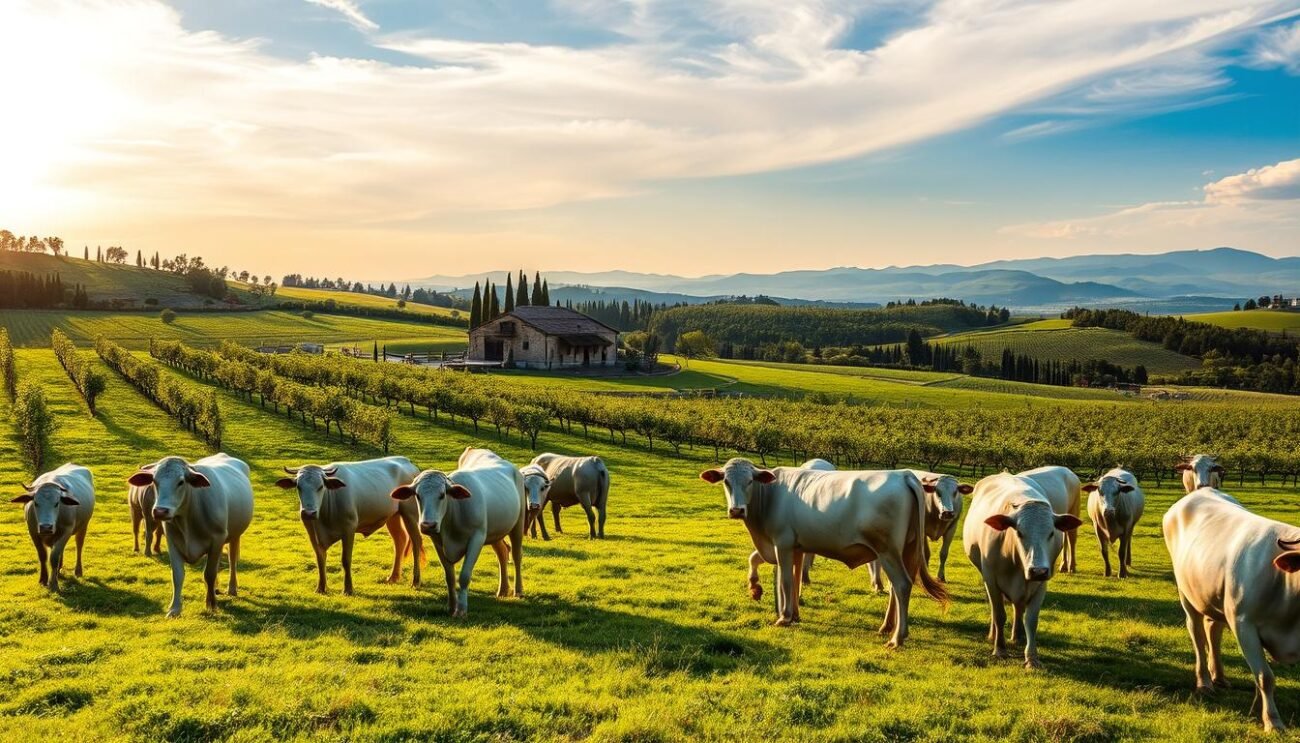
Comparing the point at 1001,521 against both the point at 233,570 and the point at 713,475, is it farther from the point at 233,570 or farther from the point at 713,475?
the point at 233,570

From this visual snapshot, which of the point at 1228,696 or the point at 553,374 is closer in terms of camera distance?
the point at 1228,696

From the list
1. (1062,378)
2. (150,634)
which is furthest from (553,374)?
(1062,378)

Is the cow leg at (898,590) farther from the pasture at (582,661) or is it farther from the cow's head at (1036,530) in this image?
the cow's head at (1036,530)

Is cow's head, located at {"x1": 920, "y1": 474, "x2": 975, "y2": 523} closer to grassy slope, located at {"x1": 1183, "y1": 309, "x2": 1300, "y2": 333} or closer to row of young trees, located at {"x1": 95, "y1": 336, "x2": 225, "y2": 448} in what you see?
row of young trees, located at {"x1": 95, "y1": 336, "x2": 225, "y2": 448}

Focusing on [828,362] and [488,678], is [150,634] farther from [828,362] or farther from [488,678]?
[828,362]

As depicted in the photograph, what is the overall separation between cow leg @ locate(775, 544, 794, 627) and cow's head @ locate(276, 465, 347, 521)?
788 cm

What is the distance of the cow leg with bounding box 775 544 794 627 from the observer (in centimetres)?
1212

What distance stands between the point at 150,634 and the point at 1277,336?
207797 mm

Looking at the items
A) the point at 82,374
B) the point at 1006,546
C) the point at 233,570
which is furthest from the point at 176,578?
the point at 82,374

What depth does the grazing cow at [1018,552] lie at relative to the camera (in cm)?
1015

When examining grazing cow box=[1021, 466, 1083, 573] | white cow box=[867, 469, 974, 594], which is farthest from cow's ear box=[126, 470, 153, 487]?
grazing cow box=[1021, 466, 1083, 573]

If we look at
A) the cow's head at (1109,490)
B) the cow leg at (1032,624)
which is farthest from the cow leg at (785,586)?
the cow's head at (1109,490)

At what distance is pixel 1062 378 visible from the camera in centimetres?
13375

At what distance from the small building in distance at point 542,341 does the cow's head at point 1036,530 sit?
80.8 m
